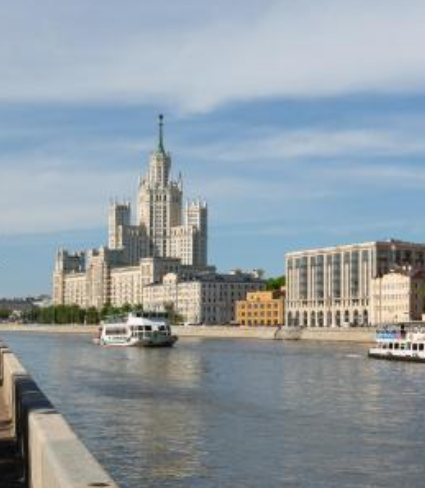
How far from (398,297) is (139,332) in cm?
7100

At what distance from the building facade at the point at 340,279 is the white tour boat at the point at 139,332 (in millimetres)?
71043

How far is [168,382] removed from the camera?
159 feet

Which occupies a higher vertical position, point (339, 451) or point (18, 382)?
point (18, 382)

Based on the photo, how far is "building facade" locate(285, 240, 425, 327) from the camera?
17675cm

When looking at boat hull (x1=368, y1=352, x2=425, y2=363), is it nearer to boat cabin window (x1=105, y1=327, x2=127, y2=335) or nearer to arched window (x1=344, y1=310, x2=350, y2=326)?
boat cabin window (x1=105, y1=327, x2=127, y2=335)

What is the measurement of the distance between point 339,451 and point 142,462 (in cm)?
490

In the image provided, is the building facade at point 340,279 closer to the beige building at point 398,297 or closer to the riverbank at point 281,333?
the beige building at point 398,297

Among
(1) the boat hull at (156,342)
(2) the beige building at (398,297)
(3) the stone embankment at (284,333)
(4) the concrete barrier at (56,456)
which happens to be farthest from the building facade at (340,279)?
(4) the concrete barrier at (56,456)

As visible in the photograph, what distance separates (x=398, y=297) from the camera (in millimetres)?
164625

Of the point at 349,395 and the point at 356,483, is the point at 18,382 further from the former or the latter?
the point at 349,395

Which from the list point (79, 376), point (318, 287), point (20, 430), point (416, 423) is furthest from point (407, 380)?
point (318, 287)

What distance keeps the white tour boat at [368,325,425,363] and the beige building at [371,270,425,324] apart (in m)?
76.6

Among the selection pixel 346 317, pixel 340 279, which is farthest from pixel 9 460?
pixel 340 279

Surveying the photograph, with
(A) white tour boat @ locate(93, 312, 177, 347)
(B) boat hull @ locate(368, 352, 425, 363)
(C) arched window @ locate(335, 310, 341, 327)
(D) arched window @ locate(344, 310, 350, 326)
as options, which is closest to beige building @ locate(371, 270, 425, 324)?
(D) arched window @ locate(344, 310, 350, 326)
